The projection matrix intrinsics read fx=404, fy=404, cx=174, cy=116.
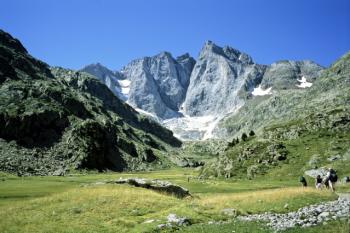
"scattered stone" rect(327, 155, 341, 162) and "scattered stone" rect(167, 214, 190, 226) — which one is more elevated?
"scattered stone" rect(327, 155, 341, 162)

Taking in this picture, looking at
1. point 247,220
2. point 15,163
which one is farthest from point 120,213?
point 15,163

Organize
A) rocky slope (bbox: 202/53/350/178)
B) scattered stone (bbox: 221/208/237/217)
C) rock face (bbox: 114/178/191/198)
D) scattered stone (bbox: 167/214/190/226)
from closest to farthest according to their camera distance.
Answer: scattered stone (bbox: 167/214/190/226)
scattered stone (bbox: 221/208/237/217)
rock face (bbox: 114/178/191/198)
rocky slope (bbox: 202/53/350/178)

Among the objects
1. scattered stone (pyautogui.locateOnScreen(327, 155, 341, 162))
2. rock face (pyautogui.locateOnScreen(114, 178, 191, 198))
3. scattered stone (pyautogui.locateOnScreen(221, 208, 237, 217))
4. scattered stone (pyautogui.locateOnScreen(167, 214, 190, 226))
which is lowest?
scattered stone (pyautogui.locateOnScreen(167, 214, 190, 226))

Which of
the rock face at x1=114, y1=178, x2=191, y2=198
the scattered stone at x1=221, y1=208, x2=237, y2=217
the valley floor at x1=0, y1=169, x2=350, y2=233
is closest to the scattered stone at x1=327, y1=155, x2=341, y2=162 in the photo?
the rock face at x1=114, y1=178, x2=191, y2=198

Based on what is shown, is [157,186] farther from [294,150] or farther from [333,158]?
[294,150]

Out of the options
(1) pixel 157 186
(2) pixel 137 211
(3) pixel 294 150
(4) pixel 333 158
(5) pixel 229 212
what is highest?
(3) pixel 294 150

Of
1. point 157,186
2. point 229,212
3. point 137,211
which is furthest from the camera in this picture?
point 157,186

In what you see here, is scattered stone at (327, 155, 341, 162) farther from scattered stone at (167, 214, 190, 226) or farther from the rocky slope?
scattered stone at (167, 214, 190, 226)

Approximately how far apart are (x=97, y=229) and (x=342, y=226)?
67.5ft

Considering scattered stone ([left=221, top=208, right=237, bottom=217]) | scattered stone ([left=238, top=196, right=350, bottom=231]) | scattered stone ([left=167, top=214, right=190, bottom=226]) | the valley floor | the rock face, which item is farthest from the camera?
the rock face

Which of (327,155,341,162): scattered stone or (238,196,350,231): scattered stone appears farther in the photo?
(327,155,341,162): scattered stone

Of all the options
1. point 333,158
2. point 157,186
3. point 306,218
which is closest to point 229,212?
point 306,218

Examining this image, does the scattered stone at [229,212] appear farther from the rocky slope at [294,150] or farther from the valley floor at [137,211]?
the rocky slope at [294,150]

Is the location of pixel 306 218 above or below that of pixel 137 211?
above
